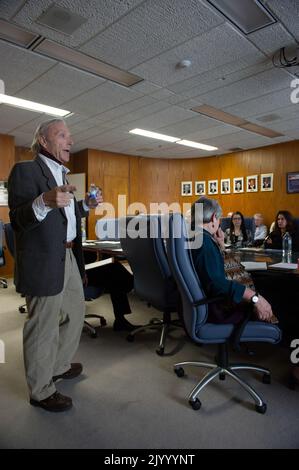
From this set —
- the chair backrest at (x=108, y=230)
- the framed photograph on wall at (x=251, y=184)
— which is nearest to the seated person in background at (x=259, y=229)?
the framed photograph on wall at (x=251, y=184)

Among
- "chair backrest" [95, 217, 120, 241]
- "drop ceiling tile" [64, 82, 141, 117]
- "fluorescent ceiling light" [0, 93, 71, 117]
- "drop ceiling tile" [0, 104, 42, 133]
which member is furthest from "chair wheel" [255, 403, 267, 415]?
"drop ceiling tile" [0, 104, 42, 133]

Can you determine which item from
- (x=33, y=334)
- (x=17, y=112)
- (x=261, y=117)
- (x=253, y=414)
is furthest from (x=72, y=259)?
(x=261, y=117)

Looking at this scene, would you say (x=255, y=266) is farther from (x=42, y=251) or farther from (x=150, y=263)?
(x=42, y=251)

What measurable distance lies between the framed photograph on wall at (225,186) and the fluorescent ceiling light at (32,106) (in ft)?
16.3

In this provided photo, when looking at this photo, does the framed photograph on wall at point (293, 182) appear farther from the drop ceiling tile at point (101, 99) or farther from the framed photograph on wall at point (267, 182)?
the drop ceiling tile at point (101, 99)

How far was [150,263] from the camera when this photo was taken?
9.05 ft

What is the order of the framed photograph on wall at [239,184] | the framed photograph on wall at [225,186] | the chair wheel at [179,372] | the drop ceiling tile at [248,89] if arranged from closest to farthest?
the chair wheel at [179,372], the drop ceiling tile at [248,89], the framed photograph on wall at [239,184], the framed photograph on wall at [225,186]

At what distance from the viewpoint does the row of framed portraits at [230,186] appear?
8.24 m

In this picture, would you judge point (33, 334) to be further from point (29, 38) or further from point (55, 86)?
point (55, 86)

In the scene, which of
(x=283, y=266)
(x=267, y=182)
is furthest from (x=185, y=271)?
(x=267, y=182)

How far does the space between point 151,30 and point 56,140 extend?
1807mm

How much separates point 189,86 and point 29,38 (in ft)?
6.93

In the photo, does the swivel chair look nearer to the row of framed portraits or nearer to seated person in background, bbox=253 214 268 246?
seated person in background, bbox=253 214 268 246

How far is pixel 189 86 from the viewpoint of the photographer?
4.45m
